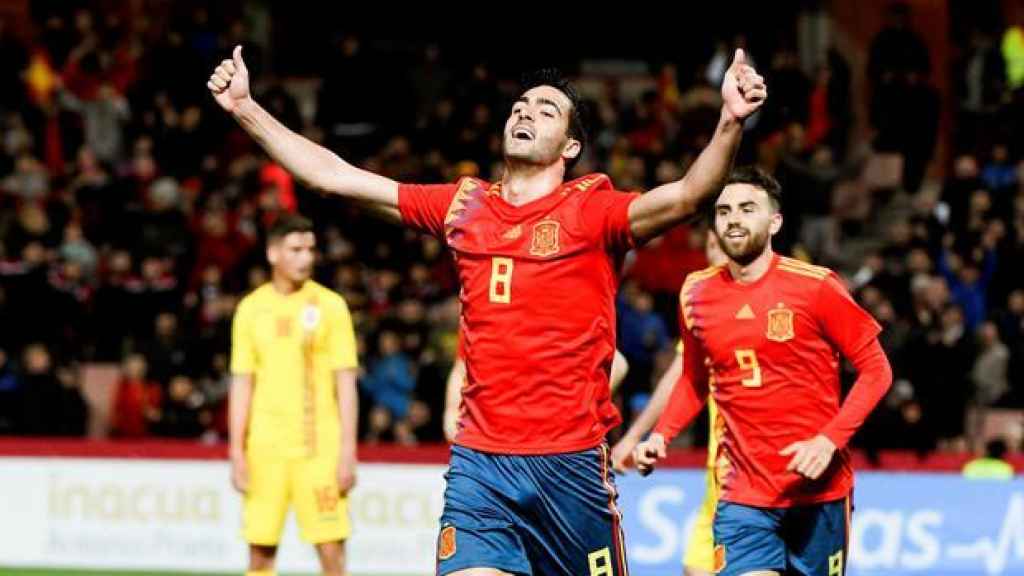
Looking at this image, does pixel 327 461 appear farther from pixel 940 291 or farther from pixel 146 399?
pixel 940 291

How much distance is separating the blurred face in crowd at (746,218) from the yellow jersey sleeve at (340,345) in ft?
10.2

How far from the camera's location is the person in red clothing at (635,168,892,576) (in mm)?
8141

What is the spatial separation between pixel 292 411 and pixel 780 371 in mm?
3503

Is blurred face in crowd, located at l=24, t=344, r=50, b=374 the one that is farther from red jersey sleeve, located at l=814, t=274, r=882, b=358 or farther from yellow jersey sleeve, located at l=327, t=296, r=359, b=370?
red jersey sleeve, located at l=814, t=274, r=882, b=358

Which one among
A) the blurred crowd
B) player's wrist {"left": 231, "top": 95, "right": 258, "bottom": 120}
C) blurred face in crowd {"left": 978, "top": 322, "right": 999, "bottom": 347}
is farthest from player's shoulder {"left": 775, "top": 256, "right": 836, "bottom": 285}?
blurred face in crowd {"left": 978, "top": 322, "right": 999, "bottom": 347}

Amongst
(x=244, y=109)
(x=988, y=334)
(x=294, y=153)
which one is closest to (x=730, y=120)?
(x=294, y=153)

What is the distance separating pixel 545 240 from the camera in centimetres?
679

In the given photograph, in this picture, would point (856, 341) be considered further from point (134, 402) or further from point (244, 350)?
point (134, 402)

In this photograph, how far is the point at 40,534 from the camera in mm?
15352

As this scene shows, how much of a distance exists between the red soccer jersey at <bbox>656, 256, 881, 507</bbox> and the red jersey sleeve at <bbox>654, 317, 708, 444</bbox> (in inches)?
5.8

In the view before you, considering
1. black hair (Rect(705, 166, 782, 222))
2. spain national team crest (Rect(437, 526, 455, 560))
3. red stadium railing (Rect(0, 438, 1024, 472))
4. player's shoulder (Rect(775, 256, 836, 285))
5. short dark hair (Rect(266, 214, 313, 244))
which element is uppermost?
black hair (Rect(705, 166, 782, 222))

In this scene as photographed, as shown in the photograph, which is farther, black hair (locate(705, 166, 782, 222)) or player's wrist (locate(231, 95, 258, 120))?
black hair (locate(705, 166, 782, 222))

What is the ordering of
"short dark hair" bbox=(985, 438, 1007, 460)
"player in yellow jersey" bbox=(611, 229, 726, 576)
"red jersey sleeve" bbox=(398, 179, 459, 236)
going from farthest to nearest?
"short dark hair" bbox=(985, 438, 1007, 460)
"player in yellow jersey" bbox=(611, 229, 726, 576)
"red jersey sleeve" bbox=(398, 179, 459, 236)

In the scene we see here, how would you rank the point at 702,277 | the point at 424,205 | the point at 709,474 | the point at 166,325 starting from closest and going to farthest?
1. the point at 424,205
2. the point at 702,277
3. the point at 709,474
4. the point at 166,325
